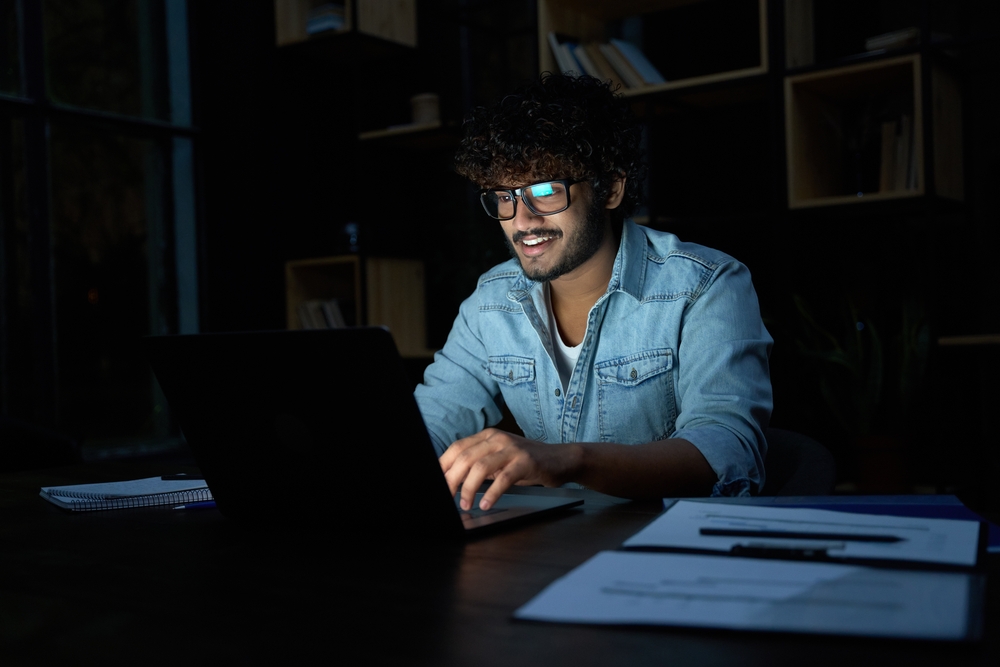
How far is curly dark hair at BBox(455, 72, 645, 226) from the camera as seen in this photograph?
5.99 feet

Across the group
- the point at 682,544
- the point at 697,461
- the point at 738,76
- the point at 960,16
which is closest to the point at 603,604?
the point at 682,544

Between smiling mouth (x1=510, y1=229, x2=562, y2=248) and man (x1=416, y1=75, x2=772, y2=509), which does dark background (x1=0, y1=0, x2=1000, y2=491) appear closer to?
man (x1=416, y1=75, x2=772, y2=509)

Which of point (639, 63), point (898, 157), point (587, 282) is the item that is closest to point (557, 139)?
point (587, 282)

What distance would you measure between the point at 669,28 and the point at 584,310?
2.28 meters

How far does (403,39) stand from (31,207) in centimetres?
177

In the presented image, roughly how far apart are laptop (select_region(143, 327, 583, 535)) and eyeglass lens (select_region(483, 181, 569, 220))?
0.78 meters

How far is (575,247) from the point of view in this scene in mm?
1796

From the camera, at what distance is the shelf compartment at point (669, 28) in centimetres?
355

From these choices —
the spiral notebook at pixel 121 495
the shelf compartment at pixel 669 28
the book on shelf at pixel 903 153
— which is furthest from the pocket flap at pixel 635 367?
the shelf compartment at pixel 669 28

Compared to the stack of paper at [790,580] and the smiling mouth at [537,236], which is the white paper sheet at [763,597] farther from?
the smiling mouth at [537,236]

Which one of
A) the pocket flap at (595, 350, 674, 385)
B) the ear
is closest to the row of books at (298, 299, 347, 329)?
Answer: the ear

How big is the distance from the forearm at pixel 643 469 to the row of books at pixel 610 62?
7.94 ft

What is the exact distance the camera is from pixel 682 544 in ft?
2.66

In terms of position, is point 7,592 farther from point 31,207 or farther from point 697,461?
point 31,207
